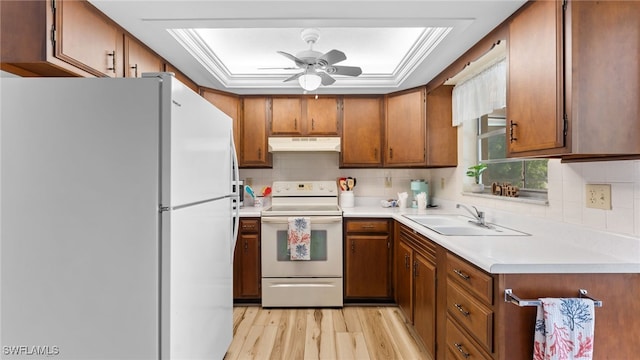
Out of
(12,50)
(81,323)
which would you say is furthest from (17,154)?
(81,323)

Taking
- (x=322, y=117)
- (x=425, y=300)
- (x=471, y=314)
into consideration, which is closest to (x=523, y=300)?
(x=471, y=314)

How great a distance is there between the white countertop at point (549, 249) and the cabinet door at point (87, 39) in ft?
7.17

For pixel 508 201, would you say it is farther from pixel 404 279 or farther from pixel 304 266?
pixel 304 266

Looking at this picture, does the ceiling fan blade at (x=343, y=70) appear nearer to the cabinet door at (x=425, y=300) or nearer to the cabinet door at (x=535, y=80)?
the cabinet door at (x=535, y=80)

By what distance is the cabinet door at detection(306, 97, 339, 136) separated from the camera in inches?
131

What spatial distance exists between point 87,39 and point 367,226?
247 cm

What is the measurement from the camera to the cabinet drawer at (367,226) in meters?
2.94

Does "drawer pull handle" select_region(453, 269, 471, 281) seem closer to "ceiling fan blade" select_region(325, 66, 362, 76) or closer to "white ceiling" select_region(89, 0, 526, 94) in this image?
"white ceiling" select_region(89, 0, 526, 94)

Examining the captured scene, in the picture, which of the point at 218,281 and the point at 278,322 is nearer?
the point at 218,281

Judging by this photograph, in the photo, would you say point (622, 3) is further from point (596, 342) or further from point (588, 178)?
point (596, 342)

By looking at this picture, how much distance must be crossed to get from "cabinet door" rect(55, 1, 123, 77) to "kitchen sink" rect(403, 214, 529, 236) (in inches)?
90.0

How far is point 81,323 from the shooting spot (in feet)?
3.98

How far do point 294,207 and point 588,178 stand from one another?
2514 millimetres

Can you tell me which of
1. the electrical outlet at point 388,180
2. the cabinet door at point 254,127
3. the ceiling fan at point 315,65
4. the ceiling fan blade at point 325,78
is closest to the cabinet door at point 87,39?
the ceiling fan at point 315,65
